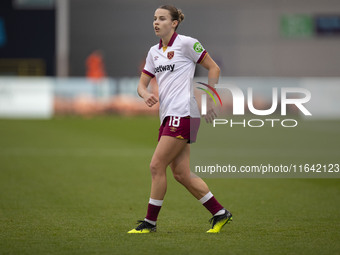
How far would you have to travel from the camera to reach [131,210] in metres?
8.96

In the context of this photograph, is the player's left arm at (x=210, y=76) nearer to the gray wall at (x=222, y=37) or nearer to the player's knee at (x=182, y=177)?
the player's knee at (x=182, y=177)

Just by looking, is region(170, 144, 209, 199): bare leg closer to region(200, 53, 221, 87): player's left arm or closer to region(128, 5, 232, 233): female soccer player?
region(128, 5, 232, 233): female soccer player

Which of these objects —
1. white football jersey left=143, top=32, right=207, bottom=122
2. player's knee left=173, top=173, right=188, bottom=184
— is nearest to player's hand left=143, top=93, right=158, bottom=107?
white football jersey left=143, top=32, right=207, bottom=122

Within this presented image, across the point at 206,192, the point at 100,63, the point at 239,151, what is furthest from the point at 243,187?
the point at 100,63

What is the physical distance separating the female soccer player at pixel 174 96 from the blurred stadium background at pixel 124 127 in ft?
2.05

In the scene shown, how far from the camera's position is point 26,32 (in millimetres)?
41406

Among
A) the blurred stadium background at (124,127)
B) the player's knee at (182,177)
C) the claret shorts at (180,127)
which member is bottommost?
the blurred stadium background at (124,127)

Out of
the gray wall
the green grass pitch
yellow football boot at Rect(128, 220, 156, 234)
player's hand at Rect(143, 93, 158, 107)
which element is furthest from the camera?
the gray wall

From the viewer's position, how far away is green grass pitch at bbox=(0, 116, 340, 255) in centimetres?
655

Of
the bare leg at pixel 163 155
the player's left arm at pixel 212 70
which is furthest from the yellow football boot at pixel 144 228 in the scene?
the player's left arm at pixel 212 70

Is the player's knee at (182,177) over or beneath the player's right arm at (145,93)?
beneath

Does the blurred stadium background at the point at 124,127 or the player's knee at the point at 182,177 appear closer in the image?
the player's knee at the point at 182,177

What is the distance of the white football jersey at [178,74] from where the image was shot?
696 centimetres

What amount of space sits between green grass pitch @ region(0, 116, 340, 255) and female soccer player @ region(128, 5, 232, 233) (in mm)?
624
